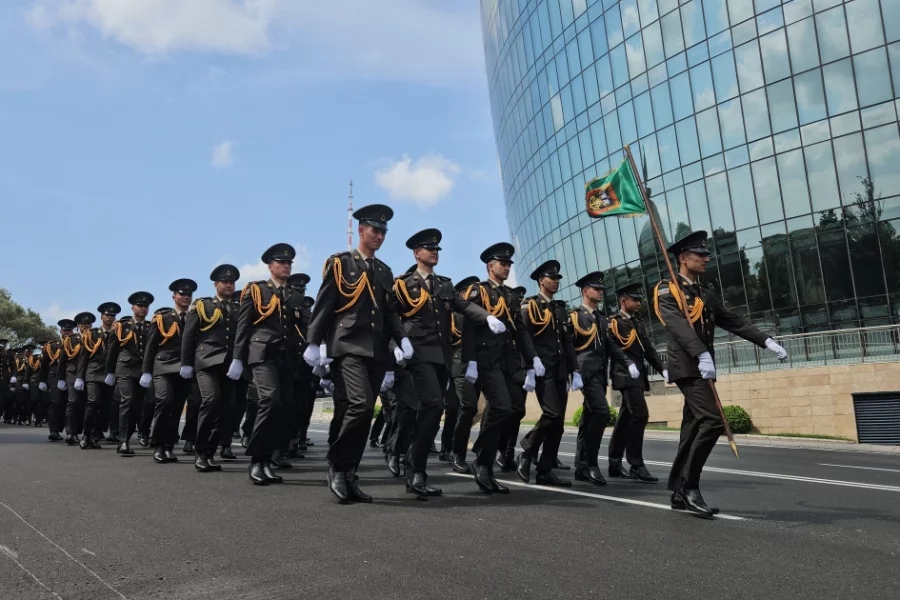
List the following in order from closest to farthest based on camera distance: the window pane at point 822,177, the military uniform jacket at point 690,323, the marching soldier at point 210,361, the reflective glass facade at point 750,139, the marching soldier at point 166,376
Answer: the military uniform jacket at point 690,323
the marching soldier at point 210,361
the marching soldier at point 166,376
the reflective glass facade at point 750,139
the window pane at point 822,177

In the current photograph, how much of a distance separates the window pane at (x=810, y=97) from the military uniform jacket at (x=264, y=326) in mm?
23747

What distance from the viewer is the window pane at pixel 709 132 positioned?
2816 centimetres

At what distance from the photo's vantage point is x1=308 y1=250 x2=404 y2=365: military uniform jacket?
19.6ft

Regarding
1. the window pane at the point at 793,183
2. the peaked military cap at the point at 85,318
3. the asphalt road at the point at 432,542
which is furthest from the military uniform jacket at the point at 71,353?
the window pane at the point at 793,183

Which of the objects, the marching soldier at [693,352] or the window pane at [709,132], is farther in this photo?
the window pane at [709,132]

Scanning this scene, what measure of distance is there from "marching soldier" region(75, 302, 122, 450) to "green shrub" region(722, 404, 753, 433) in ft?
47.1

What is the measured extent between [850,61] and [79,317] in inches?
973

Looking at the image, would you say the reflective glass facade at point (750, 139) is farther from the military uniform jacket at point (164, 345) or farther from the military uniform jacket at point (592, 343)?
the military uniform jacket at point (164, 345)

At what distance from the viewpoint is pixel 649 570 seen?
3666 mm

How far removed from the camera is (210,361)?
827 cm

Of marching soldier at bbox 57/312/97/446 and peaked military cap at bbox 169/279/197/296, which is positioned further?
marching soldier at bbox 57/312/97/446

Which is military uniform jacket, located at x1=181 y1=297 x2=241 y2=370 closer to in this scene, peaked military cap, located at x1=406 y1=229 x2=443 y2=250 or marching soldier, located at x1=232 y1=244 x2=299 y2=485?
marching soldier, located at x1=232 y1=244 x2=299 y2=485

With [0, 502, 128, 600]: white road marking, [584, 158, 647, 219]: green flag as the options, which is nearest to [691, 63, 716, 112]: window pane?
[584, 158, 647, 219]: green flag

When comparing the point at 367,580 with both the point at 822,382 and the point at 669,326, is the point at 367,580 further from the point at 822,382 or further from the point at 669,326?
the point at 822,382
